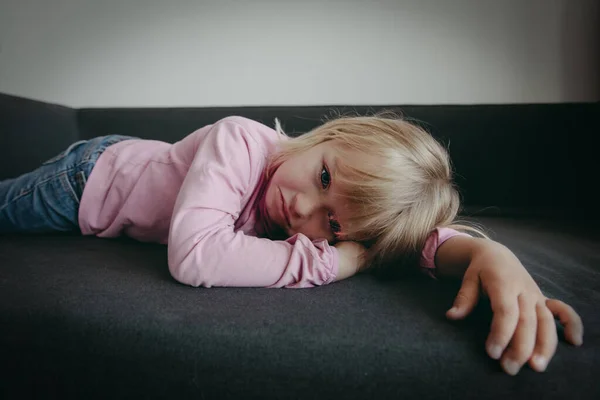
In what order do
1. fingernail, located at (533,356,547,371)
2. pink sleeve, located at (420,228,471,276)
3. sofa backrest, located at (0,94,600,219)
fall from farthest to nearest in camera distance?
sofa backrest, located at (0,94,600,219) < pink sleeve, located at (420,228,471,276) < fingernail, located at (533,356,547,371)

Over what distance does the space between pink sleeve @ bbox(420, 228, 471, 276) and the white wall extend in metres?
0.79

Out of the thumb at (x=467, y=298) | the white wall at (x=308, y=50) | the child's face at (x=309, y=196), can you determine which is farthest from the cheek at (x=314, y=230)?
the white wall at (x=308, y=50)

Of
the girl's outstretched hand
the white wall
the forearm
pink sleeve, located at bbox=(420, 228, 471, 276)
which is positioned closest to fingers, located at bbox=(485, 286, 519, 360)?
the girl's outstretched hand

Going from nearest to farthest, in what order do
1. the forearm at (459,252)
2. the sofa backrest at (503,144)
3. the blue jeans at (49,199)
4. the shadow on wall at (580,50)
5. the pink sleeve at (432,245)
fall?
1. the forearm at (459,252)
2. the pink sleeve at (432,245)
3. the blue jeans at (49,199)
4. the sofa backrest at (503,144)
5. the shadow on wall at (580,50)

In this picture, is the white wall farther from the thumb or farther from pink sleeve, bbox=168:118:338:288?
the thumb

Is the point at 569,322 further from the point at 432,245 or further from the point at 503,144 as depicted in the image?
the point at 503,144

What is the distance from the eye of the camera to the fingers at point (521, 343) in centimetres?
41

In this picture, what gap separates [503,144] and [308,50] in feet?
2.35

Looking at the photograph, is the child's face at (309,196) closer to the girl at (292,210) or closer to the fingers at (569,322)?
the girl at (292,210)

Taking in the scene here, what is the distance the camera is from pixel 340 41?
1.37m

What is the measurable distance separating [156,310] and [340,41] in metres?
1.16

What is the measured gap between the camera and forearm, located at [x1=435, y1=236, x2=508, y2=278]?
559mm

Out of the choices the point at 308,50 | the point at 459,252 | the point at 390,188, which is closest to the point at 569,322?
the point at 459,252

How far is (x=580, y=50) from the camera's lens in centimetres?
130
